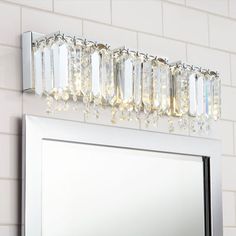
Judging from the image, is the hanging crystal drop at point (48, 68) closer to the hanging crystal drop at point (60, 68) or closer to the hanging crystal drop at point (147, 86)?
the hanging crystal drop at point (60, 68)

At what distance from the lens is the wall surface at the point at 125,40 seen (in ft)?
5.62

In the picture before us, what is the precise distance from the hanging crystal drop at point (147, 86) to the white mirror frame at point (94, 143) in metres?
0.09

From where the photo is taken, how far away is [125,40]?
6.53 feet

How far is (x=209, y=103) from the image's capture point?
2.00m

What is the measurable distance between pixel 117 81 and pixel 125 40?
178 millimetres

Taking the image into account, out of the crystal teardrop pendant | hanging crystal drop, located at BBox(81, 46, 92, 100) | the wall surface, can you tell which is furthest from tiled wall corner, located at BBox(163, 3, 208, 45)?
hanging crystal drop, located at BBox(81, 46, 92, 100)

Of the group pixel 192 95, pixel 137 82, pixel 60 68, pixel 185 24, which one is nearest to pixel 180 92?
pixel 192 95

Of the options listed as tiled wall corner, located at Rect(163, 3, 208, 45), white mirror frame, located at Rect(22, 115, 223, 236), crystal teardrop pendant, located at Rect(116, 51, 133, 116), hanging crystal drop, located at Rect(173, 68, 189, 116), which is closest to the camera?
white mirror frame, located at Rect(22, 115, 223, 236)

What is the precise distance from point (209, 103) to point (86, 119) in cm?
35

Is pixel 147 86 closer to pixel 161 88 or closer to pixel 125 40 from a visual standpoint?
pixel 161 88

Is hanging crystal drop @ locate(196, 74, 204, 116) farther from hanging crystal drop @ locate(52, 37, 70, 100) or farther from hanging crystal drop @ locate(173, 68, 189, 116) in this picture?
hanging crystal drop @ locate(52, 37, 70, 100)

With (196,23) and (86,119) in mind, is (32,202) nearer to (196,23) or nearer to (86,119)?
(86,119)

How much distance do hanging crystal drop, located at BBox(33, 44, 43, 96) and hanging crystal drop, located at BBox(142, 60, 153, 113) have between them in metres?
0.28

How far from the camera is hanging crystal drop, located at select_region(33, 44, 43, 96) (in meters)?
1.72
